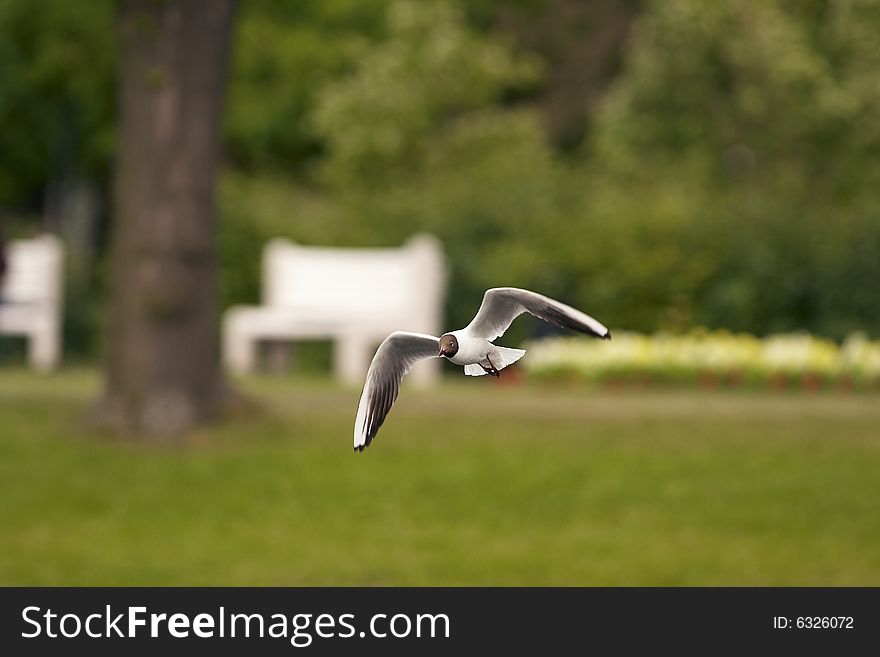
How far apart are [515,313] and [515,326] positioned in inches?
306

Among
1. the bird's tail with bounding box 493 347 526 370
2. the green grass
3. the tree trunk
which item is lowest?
the bird's tail with bounding box 493 347 526 370

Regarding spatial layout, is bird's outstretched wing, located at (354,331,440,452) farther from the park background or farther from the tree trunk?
the tree trunk

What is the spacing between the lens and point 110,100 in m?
37.6

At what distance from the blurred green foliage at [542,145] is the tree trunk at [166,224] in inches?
195

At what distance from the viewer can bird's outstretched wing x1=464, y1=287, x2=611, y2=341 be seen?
56.8 inches

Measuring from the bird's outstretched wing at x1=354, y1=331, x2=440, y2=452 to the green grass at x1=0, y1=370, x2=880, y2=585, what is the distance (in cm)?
1182

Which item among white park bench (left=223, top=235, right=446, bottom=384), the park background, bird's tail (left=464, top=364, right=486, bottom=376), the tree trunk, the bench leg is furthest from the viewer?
the bench leg

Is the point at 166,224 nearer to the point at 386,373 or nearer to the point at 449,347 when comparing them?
the point at 386,373

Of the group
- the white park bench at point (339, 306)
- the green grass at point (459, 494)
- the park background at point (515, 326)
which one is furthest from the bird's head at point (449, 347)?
the green grass at point (459, 494)

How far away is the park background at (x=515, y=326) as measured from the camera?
1545cm

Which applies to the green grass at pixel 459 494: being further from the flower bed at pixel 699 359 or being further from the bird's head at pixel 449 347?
the bird's head at pixel 449 347

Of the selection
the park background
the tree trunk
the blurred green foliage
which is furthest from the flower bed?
the blurred green foliage

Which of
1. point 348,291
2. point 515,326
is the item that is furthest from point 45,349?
point 348,291

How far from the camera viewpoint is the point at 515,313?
1490mm
